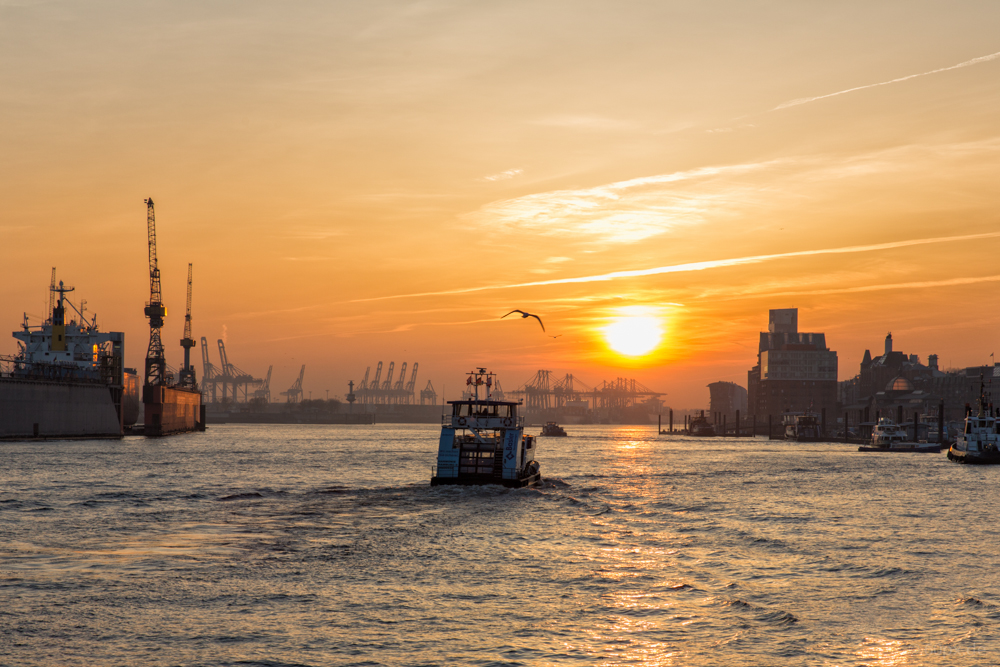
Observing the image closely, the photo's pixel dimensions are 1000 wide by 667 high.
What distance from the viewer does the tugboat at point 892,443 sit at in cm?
14995

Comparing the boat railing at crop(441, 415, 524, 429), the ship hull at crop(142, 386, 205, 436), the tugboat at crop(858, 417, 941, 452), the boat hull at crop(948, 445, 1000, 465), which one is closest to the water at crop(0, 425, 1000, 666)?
the boat railing at crop(441, 415, 524, 429)

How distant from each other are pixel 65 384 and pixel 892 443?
13424 centimetres

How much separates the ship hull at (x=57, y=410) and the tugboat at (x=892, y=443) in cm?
12840

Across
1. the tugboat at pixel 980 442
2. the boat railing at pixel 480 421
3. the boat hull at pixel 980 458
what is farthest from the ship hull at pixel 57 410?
the tugboat at pixel 980 442

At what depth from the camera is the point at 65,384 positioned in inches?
4879

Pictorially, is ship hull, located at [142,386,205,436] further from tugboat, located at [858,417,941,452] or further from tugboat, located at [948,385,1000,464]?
tugboat, located at [948,385,1000,464]

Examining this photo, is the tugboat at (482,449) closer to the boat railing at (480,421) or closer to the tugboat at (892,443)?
the boat railing at (480,421)

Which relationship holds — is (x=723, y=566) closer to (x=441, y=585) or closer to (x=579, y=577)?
(x=579, y=577)

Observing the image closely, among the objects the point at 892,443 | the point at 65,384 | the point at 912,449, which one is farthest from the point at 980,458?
the point at 65,384

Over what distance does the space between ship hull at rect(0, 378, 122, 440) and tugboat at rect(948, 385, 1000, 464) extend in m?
116

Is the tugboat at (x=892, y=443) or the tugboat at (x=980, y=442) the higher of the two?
the tugboat at (x=980, y=442)

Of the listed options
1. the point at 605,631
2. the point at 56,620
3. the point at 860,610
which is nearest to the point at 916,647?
the point at 860,610

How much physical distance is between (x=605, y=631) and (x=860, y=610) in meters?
7.86

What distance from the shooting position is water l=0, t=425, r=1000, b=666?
2002cm
